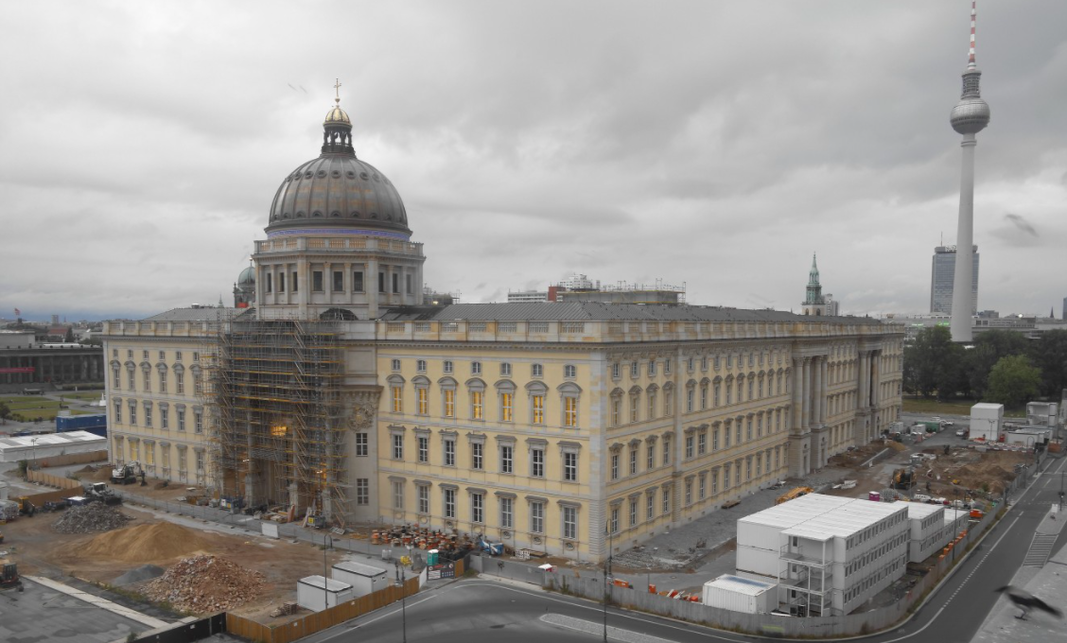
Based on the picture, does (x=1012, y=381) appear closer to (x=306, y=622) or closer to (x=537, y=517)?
(x=537, y=517)

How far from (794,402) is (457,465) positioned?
43.6 metres

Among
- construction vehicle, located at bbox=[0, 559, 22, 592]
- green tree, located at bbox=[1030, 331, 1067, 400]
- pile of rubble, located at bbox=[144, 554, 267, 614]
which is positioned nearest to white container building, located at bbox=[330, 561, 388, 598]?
pile of rubble, located at bbox=[144, 554, 267, 614]

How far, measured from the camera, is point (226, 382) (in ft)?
236

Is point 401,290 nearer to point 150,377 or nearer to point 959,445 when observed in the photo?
point 150,377

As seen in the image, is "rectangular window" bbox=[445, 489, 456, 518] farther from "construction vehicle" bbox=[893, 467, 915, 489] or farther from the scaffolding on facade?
"construction vehicle" bbox=[893, 467, 915, 489]

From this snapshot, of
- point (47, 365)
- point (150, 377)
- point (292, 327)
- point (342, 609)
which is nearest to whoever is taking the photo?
point (342, 609)

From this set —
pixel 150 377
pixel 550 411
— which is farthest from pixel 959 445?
pixel 150 377

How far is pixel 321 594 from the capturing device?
46.0 metres

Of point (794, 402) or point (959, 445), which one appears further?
point (959, 445)

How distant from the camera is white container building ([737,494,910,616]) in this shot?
45.3m

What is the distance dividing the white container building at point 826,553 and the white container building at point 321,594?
81.7 ft

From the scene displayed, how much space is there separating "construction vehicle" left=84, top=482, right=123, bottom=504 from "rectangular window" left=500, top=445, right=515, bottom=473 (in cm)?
4059

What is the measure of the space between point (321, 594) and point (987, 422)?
102013 mm

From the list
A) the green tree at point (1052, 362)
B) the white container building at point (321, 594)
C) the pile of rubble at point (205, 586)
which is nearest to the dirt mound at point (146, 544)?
the pile of rubble at point (205, 586)
